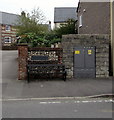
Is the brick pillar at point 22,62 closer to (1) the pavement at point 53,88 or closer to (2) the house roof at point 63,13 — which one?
(1) the pavement at point 53,88

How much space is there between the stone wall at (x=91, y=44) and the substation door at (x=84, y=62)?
0.21m

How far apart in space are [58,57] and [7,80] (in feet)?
9.45

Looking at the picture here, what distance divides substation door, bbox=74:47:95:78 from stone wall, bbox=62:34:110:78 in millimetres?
211

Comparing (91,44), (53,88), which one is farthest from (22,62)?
(91,44)

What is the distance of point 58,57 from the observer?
37.7ft

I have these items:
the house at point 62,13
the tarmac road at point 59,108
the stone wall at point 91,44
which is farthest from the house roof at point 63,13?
the tarmac road at point 59,108

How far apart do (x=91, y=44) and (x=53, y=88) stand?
3485 millimetres

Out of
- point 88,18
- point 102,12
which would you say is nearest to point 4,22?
point 88,18

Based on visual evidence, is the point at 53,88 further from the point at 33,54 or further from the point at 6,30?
the point at 6,30

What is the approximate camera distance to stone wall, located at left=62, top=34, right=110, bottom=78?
11.3 meters

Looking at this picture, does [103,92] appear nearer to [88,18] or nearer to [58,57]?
[58,57]

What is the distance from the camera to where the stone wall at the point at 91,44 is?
37.1 feet

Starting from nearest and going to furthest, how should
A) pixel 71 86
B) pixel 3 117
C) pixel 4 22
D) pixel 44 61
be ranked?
pixel 3 117
pixel 71 86
pixel 44 61
pixel 4 22

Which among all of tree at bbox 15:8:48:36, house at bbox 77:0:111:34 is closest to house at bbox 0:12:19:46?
tree at bbox 15:8:48:36
